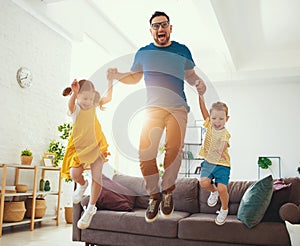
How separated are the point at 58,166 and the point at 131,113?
4977 mm

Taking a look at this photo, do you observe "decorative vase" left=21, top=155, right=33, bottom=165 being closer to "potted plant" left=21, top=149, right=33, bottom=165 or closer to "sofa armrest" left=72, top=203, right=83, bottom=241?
"potted plant" left=21, top=149, right=33, bottom=165

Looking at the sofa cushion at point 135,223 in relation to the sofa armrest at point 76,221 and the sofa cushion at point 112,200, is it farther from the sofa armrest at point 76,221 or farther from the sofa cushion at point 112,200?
the sofa armrest at point 76,221

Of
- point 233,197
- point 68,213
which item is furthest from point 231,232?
point 68,213

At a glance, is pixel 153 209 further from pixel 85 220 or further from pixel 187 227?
pixel 187 227

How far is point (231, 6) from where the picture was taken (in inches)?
247

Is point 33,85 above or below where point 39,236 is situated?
above

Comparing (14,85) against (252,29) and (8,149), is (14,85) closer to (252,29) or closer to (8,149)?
(8,149)

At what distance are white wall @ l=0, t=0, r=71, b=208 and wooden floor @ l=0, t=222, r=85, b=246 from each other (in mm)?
881

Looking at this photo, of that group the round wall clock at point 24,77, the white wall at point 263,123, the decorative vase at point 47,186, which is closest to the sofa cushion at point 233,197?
the decorative vase at point 47,186

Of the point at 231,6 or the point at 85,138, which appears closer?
the point at 85,138

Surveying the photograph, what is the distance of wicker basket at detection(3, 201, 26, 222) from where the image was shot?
5.33 m

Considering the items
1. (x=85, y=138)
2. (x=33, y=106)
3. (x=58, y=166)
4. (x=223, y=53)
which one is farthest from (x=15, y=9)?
(x=85, y=138)

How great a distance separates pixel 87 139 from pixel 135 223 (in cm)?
251

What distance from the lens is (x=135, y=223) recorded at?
4.11 metres
